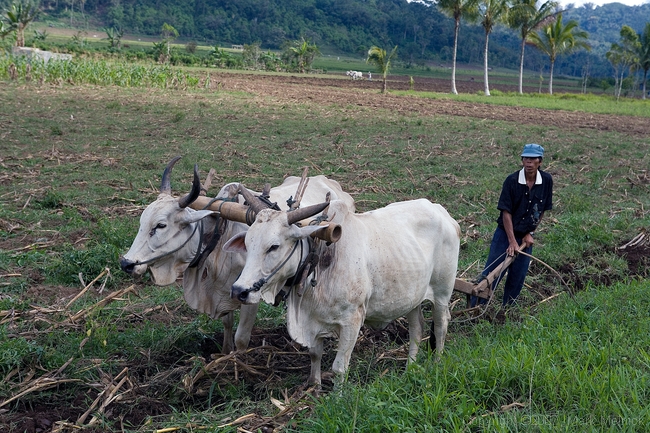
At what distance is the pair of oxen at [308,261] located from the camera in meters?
4.05

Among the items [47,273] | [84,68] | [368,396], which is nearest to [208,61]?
[84,68]

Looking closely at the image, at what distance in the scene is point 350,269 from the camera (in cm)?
434

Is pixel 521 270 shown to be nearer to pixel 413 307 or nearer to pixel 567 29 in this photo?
pixel 413 307

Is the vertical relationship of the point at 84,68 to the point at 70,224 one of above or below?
above

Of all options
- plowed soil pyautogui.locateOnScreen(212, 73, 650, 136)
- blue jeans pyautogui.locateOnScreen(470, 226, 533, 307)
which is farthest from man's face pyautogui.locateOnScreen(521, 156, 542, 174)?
plowed soil pyautogui.locateOnScreen(212, 73, 650, 136)

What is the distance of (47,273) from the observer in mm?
6547

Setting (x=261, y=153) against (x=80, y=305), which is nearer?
(x=80, y=305)

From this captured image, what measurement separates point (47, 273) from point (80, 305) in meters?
0.96

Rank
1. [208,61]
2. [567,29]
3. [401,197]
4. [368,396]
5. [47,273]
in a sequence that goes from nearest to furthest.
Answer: [368,396] < [47,273] < [401,197] < [567,29] < [208,61]

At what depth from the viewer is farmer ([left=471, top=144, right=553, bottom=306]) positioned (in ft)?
19.8

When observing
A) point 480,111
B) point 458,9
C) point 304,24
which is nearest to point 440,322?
point 480,111

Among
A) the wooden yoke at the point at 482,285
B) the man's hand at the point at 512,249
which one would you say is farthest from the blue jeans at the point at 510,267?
the wooden yoke at the point at 482,285

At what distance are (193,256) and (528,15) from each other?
42.1 m

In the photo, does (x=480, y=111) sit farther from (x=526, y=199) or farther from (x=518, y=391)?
(x=518, y=391)
